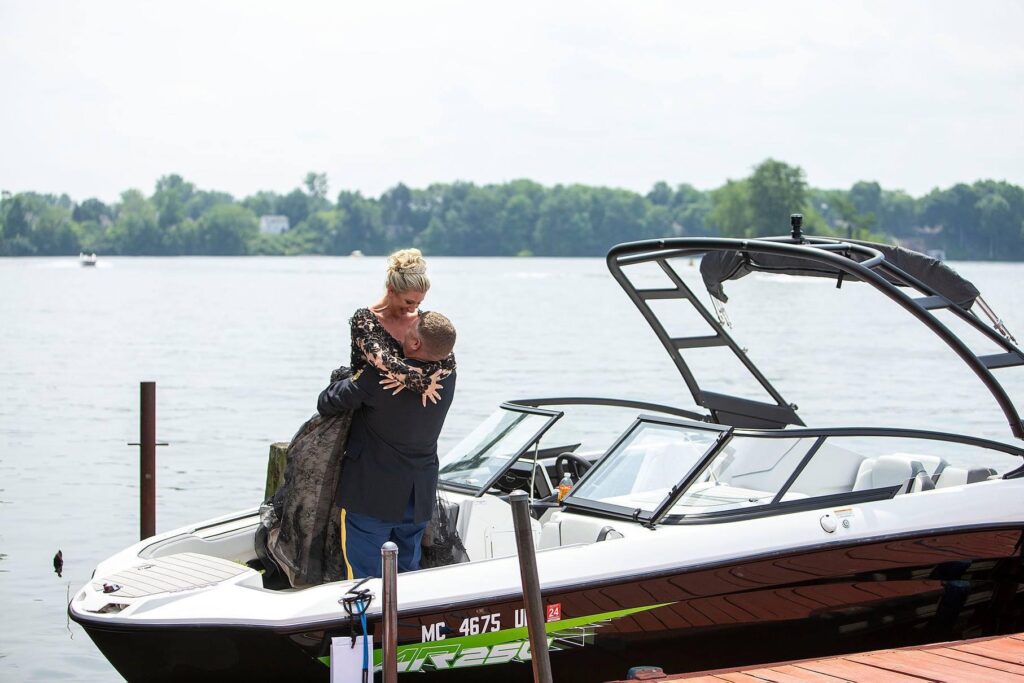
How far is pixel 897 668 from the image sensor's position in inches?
201

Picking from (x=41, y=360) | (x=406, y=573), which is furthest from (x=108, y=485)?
(x=41, y=360)

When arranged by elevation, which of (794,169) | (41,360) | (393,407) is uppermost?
(794,169)

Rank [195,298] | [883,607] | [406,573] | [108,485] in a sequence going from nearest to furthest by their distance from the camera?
[406,573] < [883,607] < [108,485] < [195,298]

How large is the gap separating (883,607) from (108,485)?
10.1 meters

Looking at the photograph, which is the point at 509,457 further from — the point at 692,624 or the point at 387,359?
the point at 387,359

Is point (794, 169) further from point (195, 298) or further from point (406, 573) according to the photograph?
point (406, 573)

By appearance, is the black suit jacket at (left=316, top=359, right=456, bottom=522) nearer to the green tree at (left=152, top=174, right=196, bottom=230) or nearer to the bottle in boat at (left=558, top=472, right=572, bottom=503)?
the bottle in boat at (left=558, top=472, right=572, bottom=503)

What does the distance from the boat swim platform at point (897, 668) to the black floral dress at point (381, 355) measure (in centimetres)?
150

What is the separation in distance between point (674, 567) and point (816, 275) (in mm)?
2112

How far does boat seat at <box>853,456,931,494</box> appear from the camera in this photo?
6508 millimetres

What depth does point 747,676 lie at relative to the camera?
200 inches

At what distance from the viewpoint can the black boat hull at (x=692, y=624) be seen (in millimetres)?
5312

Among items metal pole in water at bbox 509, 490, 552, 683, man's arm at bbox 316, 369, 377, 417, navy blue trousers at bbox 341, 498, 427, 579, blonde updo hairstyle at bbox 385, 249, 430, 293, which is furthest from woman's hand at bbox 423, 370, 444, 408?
metal pole in water at bbox 509, 490, 552, 683

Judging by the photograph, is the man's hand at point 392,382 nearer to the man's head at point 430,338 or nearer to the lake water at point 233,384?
the man's head at point 430,338
